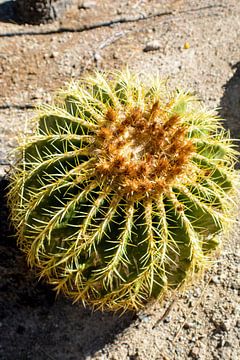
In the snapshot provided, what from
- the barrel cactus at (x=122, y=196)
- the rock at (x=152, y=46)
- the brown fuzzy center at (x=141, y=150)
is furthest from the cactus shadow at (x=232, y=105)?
the brown fuzzy center at (x=141, y=150)

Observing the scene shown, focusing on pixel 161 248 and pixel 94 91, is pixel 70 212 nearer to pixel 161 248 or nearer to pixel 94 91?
pixel 161 248

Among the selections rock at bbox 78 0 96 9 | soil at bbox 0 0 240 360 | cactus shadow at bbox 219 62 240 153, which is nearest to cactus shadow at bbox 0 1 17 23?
soil at bbox 0 0 240 360

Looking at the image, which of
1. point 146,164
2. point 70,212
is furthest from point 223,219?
point 70,212

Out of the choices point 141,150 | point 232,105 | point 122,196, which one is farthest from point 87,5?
point 122,196

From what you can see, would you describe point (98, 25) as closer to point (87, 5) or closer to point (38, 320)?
point (87, 5)

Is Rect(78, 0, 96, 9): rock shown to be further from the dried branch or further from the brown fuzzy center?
the brown fuzzy center

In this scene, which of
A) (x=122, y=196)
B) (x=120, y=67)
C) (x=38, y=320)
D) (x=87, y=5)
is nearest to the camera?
(x=122, y=196)

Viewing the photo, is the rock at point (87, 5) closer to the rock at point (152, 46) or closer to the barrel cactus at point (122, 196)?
the rock at point (152, 46)
